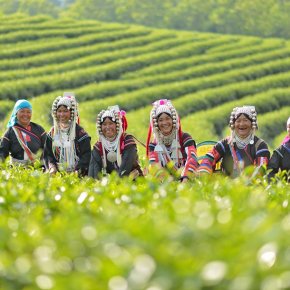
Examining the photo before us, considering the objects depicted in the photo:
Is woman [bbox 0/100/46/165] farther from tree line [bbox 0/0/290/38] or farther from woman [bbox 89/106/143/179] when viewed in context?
tree line [bbox 0/0/290/38]

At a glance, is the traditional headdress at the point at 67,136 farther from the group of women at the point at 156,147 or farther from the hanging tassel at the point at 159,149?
the hanging tassel at the point at 159,149

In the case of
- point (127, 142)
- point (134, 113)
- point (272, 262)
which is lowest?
point (134, 113)

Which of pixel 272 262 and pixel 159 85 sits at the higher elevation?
pixel 272 262

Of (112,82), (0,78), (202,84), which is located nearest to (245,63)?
(202,84)

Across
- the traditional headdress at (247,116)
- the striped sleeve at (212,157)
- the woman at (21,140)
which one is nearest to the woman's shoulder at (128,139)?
the striped sleeve at (212,157)

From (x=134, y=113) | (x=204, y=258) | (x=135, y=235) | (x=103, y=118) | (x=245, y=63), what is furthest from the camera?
(x=245, y=63)

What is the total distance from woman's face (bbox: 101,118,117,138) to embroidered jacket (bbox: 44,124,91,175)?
0.54 meters

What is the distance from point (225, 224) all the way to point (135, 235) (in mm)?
350

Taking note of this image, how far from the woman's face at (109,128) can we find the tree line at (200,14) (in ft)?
216

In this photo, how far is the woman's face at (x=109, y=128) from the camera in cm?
851

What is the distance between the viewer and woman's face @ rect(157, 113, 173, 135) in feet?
27.7

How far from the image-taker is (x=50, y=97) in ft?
78.5

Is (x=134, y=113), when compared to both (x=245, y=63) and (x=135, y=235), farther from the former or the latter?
(x=135, y=235)

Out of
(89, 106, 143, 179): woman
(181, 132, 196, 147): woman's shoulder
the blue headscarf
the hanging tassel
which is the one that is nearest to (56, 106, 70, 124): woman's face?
(89, 106, 143, 179): woman
